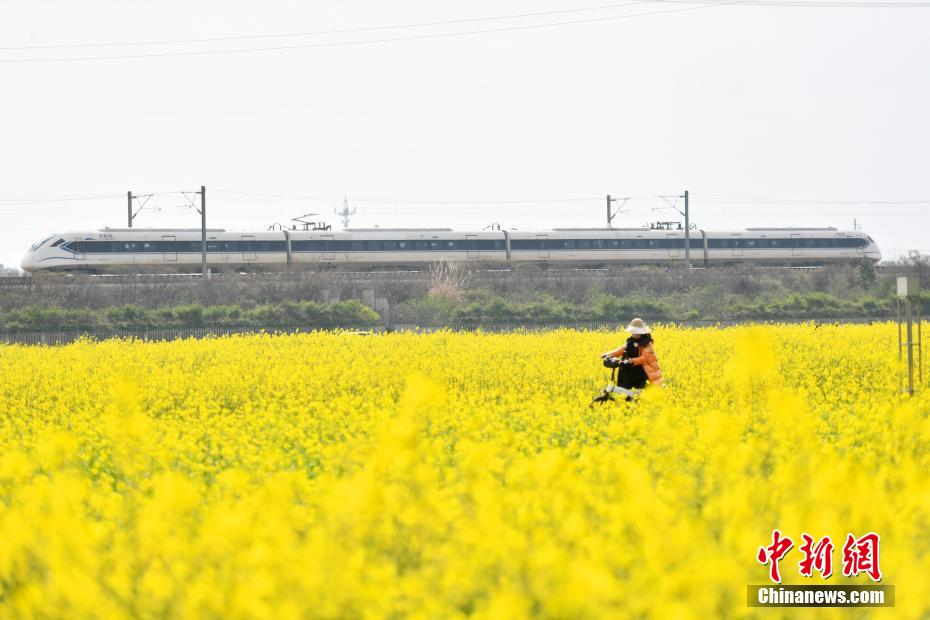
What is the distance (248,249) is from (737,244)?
68.5 ft

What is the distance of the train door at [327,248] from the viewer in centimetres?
3888

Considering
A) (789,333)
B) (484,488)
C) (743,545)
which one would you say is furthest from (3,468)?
(789,333)

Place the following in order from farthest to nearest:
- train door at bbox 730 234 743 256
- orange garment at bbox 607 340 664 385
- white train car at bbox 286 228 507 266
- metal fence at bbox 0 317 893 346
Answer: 1. train door at bbox 730 234 743 256
2. white train car at bbox 286 228 507 266
3. metal fence at bbox 0 317 893 346
4. orange garment at bbox 607 340 664 385

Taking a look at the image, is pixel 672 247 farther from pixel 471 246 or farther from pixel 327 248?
pixel 327 248

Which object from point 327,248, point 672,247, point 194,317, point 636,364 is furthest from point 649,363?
point 672,247

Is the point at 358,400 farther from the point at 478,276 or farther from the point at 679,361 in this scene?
the point at 478,276

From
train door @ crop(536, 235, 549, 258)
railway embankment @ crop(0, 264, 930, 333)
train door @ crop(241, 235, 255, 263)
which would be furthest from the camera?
train door @ crop(536, 235, 549, 258)

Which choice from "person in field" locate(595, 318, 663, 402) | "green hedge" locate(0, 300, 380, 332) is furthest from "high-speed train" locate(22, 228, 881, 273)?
"person in field" locate(595, 318, 663, 402)

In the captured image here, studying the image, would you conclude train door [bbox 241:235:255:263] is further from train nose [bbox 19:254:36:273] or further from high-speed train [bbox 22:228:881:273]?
train nose [bbox 19:254:36:273]

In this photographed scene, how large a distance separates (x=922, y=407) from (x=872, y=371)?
5.33 metres

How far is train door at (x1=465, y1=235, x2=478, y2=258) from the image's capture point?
39.9 m

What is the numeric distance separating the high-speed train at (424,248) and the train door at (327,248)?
4cm

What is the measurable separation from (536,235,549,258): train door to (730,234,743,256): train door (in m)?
8.33

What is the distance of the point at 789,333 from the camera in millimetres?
20422
